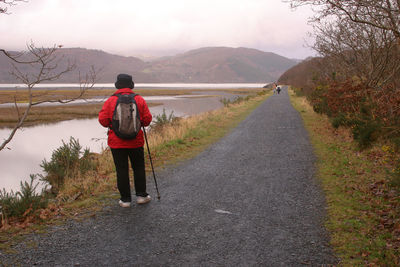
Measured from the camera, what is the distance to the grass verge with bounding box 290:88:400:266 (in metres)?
3.88

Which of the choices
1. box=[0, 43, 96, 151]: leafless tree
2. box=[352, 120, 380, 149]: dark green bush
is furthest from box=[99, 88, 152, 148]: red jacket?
box=[352, 120, 380, 149]: dark green bush

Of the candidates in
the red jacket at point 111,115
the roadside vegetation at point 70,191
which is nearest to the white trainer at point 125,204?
the roadside vegetation at point 70,191

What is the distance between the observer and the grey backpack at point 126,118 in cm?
520

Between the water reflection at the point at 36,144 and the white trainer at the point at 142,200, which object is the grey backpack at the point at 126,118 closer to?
the white trainer at the point at 142,200

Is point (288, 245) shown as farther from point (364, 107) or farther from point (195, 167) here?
point (364, 107)

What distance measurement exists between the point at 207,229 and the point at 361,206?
276cm

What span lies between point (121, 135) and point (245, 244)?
2.57 meters

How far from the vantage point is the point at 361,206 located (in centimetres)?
548

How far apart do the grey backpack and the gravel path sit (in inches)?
51.6

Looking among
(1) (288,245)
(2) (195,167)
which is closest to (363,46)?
(2) (195,167)

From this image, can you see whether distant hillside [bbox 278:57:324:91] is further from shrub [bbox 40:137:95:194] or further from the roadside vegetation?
shrub [bbox 40:137:95:194]

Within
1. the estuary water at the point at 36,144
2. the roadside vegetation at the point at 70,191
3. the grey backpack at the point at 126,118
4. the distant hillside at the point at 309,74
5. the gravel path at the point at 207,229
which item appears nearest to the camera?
the gravel path at the point at 207,229

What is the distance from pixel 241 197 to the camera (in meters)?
6.05

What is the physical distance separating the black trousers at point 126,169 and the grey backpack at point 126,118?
388 millimetres
